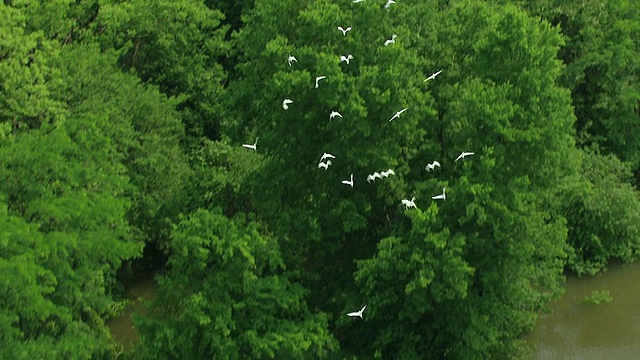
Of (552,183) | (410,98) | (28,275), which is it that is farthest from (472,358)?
(28,275)

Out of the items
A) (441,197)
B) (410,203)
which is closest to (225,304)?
(410,203)

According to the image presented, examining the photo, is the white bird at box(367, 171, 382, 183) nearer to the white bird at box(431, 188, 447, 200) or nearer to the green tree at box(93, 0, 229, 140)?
the white bird at box(431, 188, 447, 200)

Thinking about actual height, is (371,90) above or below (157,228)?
above

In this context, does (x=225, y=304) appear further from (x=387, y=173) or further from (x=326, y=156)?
(x=387, y=173)

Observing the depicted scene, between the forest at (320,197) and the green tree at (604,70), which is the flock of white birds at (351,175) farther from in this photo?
the green tree at (604,70)

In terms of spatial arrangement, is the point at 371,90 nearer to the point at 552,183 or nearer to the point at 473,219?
the point at 473,219

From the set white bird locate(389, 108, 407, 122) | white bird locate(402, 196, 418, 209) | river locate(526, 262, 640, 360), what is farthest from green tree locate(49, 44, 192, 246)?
river locate(526, 262, 640, 360)
